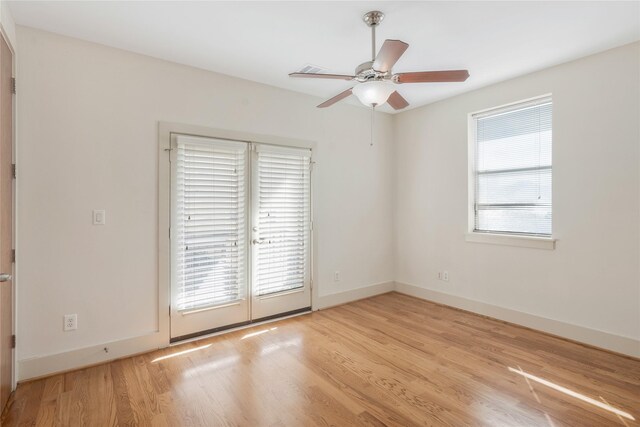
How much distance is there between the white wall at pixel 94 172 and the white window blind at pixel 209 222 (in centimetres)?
23

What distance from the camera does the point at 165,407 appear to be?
7.23 feet

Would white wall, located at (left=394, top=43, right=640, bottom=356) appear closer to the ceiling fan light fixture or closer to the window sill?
the window sill

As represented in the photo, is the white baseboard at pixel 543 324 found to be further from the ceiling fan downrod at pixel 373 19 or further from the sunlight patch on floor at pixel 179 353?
the ceiling fan downrod at pixel 373 19

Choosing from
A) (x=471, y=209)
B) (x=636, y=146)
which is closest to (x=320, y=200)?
(x=471, y=209)

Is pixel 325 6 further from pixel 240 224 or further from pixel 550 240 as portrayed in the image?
pixel 550 240

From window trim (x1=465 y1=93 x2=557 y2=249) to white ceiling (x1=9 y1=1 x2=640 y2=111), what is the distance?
560 mm

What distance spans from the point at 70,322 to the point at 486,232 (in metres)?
4.36

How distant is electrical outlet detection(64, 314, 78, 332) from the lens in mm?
2674

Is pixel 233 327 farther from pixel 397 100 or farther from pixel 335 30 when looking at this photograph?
pixel 335 30

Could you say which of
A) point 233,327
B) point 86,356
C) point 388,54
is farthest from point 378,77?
point 86,356

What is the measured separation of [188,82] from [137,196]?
3.99 ft

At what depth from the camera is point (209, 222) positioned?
3326mm

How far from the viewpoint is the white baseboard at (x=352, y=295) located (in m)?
4.24

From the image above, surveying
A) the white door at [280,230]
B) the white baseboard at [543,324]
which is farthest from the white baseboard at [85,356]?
the white baseboard at [543,324]
